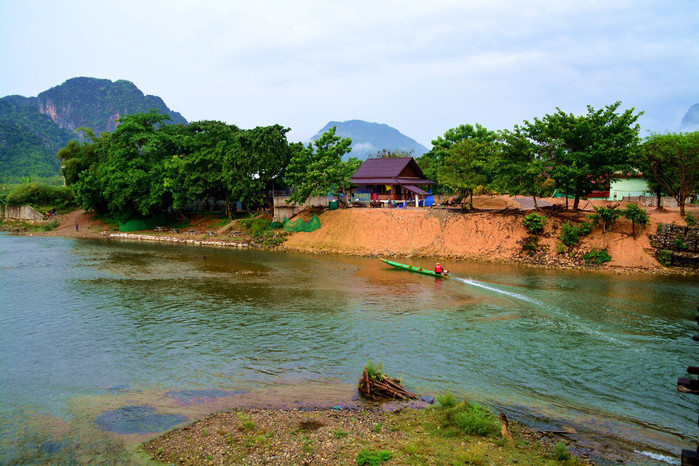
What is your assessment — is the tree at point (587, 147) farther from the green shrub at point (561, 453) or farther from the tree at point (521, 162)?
the green shrub at point (561, 453)

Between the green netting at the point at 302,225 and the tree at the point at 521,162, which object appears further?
the green netting at the point at 302,225

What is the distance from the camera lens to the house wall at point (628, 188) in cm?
5194

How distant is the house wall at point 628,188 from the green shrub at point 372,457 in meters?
51.9

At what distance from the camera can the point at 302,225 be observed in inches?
2012

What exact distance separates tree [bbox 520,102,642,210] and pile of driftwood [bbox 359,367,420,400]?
31.2 metres

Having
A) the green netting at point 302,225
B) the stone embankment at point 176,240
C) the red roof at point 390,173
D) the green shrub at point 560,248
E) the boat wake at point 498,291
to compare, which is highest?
the red roof at point 390,173

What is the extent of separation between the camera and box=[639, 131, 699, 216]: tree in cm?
3622

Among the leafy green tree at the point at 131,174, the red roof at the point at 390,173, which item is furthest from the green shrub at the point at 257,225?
the red roof at the point at 390,173

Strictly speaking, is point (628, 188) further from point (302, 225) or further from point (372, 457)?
point (372, 457)

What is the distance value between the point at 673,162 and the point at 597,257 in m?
10.8

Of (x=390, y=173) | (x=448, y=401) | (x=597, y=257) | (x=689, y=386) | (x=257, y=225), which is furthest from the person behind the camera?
(x=390, y=173)

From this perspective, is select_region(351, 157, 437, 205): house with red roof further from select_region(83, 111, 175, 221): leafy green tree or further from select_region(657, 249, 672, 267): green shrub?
select_region(657, 249, 672, 267): green shrub

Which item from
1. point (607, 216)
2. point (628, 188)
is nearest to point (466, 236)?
point (607, 216)

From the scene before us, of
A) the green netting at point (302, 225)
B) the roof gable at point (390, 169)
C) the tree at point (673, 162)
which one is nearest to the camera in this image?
the tree at point (673, 162)
